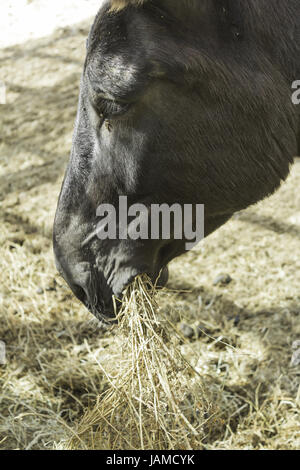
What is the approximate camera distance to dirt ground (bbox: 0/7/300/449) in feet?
7.70

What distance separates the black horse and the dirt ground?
49cm

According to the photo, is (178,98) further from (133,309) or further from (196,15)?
(133,309)

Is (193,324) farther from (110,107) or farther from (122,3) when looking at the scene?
(122,3)

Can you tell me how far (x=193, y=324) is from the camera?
9.16 ft

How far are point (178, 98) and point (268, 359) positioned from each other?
1520mm

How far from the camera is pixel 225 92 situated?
1.56 metres

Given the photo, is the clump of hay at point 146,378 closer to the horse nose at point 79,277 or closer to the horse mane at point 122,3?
the horse nose at point 79,277

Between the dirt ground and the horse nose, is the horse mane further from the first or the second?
the dirt ground

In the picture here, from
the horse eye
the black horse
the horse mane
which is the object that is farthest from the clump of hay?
the horse mane

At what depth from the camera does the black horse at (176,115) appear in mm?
1507

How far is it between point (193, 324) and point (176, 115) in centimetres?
150

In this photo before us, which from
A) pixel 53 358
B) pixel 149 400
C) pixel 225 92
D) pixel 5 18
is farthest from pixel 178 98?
pixel 5 18

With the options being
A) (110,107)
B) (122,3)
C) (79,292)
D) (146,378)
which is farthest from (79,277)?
(122,3)
